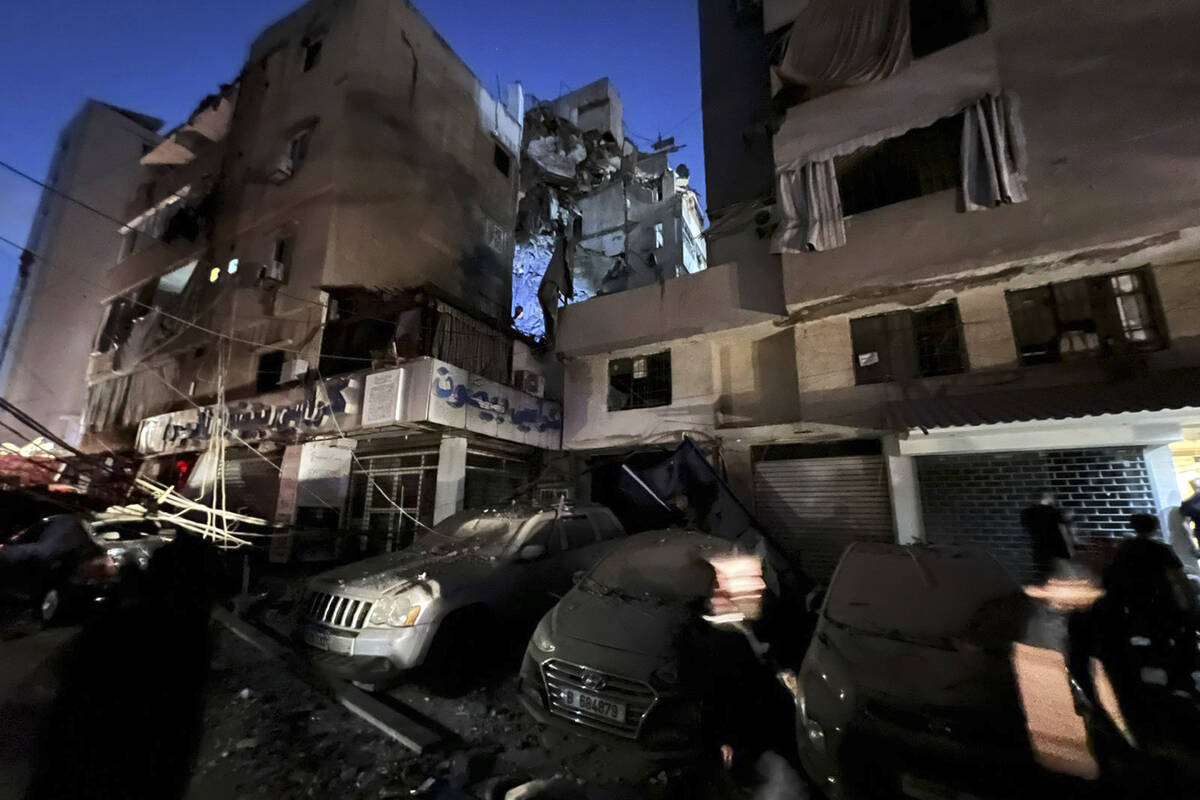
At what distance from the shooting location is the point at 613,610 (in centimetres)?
425

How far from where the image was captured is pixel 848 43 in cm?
922

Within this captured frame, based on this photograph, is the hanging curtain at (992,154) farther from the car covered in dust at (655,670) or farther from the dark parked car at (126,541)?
the dark parked car at (126,541)

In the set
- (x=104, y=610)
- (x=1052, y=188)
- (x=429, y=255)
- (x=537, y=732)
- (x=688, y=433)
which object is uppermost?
(x=429, y=255)

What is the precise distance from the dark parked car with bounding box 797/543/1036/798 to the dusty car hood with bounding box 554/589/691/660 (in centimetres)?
105

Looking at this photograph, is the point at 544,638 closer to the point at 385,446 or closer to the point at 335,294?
the point at 385,446

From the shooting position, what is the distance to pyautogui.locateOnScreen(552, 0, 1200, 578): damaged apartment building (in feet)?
23.7

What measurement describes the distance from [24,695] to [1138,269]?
15337 mm

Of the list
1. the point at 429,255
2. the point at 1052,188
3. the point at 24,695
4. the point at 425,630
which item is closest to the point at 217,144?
the point at 429,255

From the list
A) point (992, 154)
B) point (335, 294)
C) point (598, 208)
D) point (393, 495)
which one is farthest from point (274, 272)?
point (992, 154)

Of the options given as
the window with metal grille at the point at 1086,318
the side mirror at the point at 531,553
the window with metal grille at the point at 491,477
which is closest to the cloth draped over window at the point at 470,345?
the window with metal grille at the point at 491,477

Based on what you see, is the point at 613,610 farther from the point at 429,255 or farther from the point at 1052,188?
the point at 429,255

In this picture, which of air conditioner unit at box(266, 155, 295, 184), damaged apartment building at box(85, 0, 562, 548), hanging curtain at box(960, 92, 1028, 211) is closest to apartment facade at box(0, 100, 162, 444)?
damaged apartment building at box(85, 0, 562, 548)

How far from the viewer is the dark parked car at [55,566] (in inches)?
246

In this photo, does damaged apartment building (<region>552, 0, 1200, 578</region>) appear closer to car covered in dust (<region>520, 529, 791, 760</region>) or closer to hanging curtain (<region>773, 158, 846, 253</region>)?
hanging curtain (<region>773, 158, 846, 253</region>)
